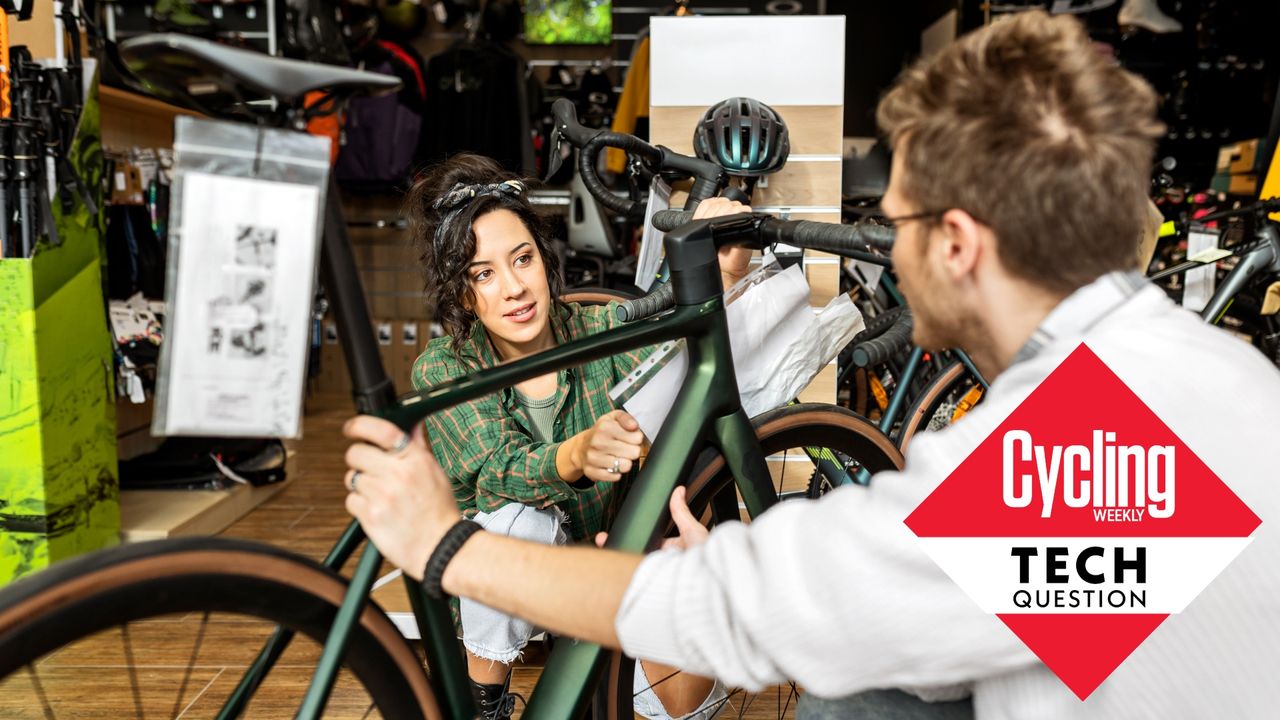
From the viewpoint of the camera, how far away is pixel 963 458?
29.5 inches

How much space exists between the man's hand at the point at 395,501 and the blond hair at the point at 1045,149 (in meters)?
0.50

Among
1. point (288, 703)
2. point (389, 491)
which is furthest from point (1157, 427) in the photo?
point (288, 703)

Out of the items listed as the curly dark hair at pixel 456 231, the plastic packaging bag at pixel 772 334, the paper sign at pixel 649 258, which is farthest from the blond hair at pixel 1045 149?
the paper sign at pixel 649 258

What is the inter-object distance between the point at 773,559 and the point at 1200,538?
347 mm

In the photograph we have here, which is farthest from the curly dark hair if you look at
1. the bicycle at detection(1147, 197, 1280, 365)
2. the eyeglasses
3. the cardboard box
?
the cardboard box

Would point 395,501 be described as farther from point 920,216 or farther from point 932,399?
point 932,399

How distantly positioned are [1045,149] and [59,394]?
242 centimetres

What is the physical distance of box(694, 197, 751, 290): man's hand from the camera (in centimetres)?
144

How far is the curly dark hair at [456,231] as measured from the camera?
1604 millimetres

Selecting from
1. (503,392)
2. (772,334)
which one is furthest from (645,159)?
(772,334)

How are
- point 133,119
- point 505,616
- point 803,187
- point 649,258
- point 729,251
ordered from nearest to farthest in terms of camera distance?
point 729,251 → point 505,616 → point 649,258 → point 803,187 → point 133,119

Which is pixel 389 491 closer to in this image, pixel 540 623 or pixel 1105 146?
pixel 540 623

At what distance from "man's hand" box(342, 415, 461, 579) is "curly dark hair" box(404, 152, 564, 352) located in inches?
30.5

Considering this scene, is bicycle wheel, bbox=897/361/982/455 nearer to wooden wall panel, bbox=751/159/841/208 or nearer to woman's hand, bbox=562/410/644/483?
wooden wall panel, bbox=751/159/841/208
